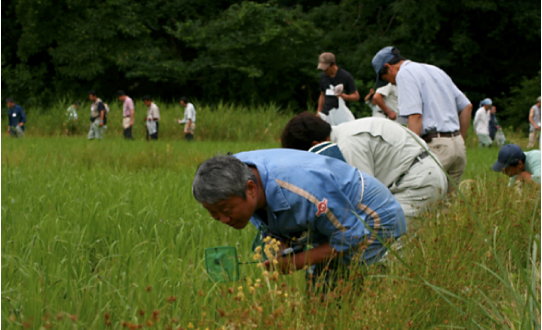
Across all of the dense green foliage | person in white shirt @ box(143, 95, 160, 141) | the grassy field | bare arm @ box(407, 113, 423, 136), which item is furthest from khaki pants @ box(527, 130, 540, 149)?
bare arm @ box(407, 113, 423, 136)

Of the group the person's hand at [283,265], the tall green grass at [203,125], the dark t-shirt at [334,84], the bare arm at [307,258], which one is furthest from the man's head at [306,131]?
the tall green grass at [203,125]

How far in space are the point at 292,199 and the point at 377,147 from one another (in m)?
1.46

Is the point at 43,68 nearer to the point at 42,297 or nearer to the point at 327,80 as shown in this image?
the point at 327,80

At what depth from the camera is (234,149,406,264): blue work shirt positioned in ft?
7.72

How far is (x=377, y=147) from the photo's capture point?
12.1 feet

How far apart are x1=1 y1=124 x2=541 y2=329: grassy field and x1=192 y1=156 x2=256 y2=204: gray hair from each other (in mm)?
296

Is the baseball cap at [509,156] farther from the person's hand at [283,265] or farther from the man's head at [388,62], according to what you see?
the person's hand at [283,265]

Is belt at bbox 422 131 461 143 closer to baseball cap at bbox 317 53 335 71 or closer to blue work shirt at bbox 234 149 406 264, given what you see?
blue work shirt at bbox 234 149 406 264

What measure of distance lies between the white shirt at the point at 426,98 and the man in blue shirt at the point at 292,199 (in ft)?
6.28

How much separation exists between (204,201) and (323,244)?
61 cm

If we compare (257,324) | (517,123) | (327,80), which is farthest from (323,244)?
(517,123)

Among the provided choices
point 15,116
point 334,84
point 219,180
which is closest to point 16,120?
point 15,116

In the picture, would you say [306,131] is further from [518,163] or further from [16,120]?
[16,120]

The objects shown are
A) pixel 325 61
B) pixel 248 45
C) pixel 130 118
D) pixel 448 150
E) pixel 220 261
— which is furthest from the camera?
pixel 248 45
